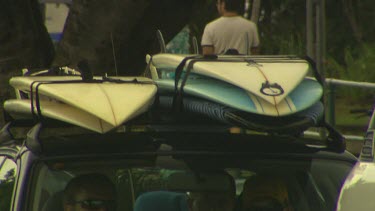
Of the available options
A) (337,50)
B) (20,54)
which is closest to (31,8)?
(20,54)

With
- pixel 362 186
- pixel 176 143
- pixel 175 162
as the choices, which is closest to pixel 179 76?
pixel 176 143

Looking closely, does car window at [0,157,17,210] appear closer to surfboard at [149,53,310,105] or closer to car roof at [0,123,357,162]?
car roof at [0,123,357,162]

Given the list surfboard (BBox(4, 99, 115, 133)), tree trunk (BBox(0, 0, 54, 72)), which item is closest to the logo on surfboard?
surfboard (BBox(4, 99, 115, 133))

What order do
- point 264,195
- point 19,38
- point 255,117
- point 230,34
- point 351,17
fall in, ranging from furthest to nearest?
1. point 351,17
2. point 19,38
3. point 230,34
4. point 264,195
5. point 255,117

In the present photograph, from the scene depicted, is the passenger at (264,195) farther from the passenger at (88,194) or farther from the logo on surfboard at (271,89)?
the passenger at (88,194)

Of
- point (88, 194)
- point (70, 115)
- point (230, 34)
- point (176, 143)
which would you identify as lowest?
point (230, 34)

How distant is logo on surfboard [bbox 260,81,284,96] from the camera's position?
16.3 ft

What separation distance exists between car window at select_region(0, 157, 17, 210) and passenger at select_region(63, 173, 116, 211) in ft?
1.03

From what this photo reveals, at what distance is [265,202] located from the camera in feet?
17.2

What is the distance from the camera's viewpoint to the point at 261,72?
16.9 feet

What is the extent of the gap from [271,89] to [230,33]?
548cm

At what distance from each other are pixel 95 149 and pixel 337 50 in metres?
22.8

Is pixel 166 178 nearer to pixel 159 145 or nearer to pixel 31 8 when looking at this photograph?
pixel 159 145

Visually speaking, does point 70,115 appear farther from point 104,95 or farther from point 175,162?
point 175,162
